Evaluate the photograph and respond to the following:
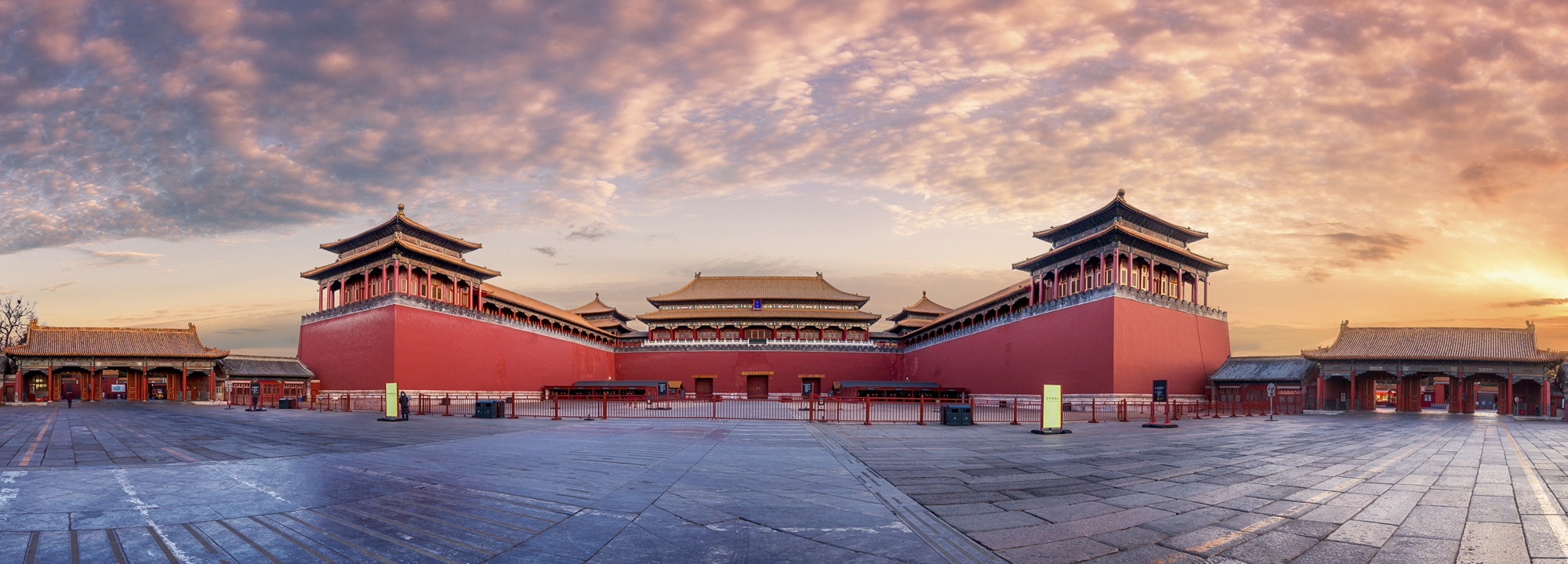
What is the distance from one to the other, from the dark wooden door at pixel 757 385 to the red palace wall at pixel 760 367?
0.34 meters

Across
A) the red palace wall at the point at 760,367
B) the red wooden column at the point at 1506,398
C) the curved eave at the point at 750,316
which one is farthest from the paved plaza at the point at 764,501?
the curved eave at the point at 750,316

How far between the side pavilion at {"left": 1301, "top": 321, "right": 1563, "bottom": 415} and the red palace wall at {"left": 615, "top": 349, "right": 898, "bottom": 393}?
2786 centimetres

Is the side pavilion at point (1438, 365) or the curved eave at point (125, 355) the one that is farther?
the curved eave at point (125, 355)

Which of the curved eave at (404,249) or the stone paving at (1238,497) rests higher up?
the curved eave at (404,249)

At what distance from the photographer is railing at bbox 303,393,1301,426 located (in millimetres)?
22375

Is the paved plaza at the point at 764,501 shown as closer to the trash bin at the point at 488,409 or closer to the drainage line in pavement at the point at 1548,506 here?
the drainage line in pavement at the point at 1548,506

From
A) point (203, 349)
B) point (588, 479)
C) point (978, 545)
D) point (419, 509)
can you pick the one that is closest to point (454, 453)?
point (588, 479)

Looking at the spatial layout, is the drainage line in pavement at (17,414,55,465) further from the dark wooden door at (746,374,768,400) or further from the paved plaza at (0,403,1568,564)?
the dark wooden door at (746,374,768,400)

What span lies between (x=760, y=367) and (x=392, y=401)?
32.3 m

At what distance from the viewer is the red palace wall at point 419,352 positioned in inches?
1308

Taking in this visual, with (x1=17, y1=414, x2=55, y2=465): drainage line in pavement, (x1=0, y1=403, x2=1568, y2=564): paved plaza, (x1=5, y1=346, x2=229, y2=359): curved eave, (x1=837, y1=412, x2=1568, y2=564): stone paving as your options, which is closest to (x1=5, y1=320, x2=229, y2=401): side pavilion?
(x1=5, y1=346, x2=229, y2=359): curved eave

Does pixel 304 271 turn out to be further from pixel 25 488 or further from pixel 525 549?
pixel 525 549

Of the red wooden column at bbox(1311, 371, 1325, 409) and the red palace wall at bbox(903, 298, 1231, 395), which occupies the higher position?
the red palace wall at bbox(903, 298, 1231, 395)

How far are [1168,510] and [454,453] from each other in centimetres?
989
